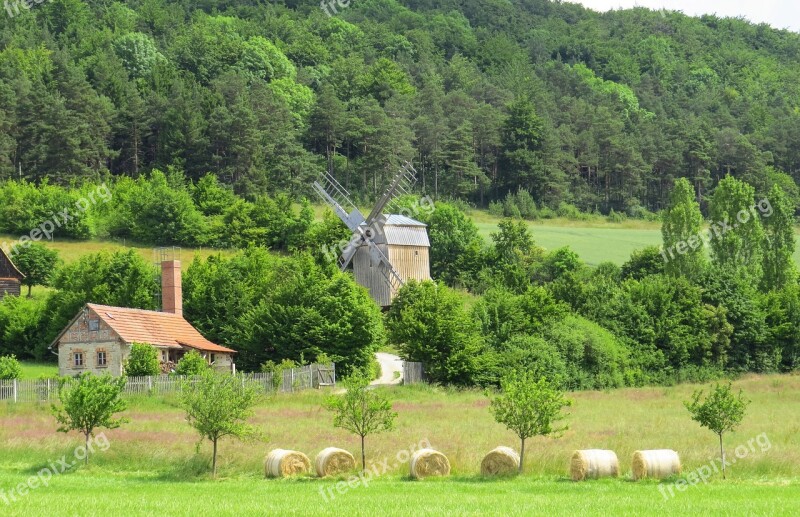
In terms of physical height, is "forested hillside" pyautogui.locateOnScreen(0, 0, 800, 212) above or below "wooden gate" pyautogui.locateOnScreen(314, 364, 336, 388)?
above

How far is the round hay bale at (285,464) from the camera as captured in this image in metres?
32.7

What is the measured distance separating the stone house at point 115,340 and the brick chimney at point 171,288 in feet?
8.83

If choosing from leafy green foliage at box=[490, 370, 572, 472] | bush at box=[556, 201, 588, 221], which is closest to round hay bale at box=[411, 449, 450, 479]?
leafy green foliage at box=[490, 370, 572, 472]

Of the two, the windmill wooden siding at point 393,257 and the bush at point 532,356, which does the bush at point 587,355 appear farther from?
the windmill wooden siding at point 393,257

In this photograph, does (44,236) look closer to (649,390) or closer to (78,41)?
(649,390)

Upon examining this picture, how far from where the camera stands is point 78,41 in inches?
6324

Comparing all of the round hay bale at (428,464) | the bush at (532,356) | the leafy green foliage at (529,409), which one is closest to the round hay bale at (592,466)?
the leafy green foliage at (529,409)

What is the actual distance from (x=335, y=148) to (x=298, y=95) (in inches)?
Result: 698

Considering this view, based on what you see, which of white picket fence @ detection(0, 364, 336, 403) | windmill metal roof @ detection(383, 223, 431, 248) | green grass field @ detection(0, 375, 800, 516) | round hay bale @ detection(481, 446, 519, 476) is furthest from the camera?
windmill metal roof @ detection(383, 223, 431, 248)

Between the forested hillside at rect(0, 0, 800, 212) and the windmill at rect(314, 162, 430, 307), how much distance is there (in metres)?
32.8

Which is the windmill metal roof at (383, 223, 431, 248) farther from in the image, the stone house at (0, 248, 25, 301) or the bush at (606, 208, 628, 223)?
the bush at (606, 208, 628, 223)

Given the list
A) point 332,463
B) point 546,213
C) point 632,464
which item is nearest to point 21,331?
point 332,463

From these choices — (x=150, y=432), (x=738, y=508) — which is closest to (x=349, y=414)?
(x=150, y=432)

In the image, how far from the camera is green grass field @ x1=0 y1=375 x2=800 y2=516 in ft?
82.9
